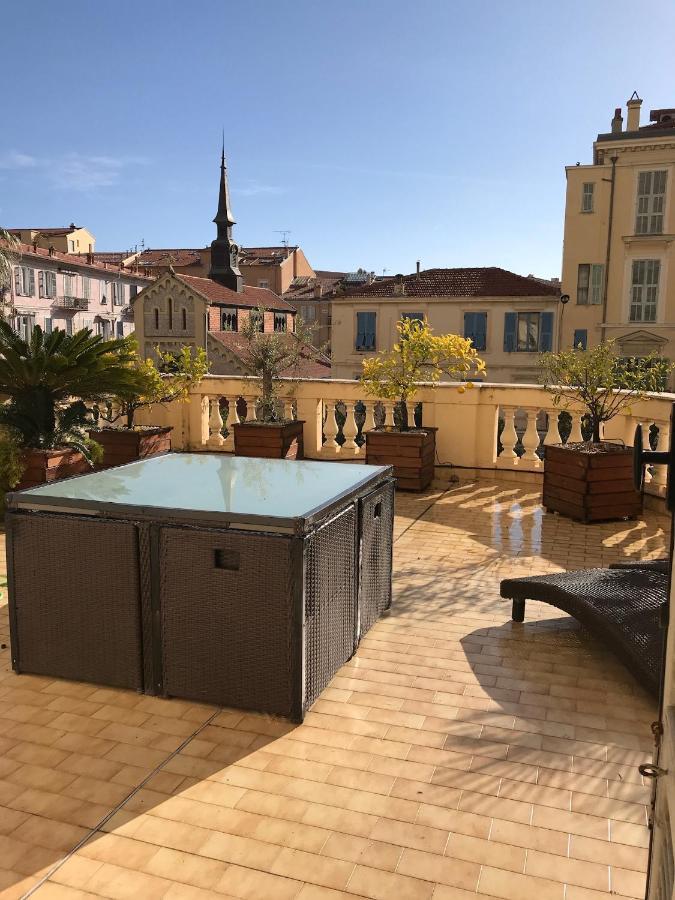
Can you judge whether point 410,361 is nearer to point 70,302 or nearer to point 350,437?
point 350,437

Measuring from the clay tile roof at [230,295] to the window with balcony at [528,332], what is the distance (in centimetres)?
1828

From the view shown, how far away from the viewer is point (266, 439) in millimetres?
9188

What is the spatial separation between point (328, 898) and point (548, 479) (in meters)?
5.72

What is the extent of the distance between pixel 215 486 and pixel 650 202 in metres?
29.4

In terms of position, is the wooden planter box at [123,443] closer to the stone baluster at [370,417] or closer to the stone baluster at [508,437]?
the stone baluster at [370,417]

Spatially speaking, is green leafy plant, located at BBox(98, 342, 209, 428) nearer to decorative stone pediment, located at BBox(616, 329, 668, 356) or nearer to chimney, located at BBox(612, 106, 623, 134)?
decorative stone pediment, located at BBox(616, 329, 668, 356)

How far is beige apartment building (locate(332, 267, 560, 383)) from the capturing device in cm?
3303

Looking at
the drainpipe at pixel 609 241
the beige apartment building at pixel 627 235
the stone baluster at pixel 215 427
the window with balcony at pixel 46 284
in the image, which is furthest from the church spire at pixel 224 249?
the stone baluster at pixel 215 427

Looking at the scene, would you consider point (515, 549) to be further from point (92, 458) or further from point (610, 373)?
point (92, 458)

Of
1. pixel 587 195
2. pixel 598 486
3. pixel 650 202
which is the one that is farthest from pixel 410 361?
pixel 650 202

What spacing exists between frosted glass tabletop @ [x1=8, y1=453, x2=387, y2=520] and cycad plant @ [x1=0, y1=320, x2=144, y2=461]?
290cm

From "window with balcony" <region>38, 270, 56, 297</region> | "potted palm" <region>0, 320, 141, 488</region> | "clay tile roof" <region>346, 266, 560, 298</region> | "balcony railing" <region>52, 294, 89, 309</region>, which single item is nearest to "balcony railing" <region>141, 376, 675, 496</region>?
"potted palm" <region>0, 320, 141, 488</region>

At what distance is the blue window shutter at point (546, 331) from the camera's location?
107 ft

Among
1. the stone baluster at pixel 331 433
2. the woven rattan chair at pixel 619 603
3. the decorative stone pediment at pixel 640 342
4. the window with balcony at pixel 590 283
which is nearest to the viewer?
the woven rattan chair at pixel 619 603
